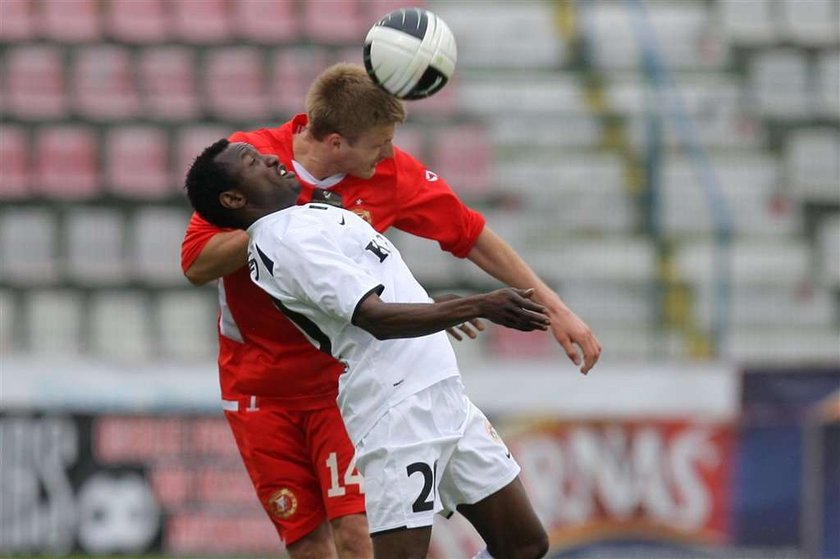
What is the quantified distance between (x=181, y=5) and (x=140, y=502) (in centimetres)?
563

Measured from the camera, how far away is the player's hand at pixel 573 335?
203 inches

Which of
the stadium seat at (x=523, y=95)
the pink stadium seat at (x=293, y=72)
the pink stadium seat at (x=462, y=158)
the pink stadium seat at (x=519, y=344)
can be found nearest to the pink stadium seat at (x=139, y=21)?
the pink stadium seat at (x=293, y=72)

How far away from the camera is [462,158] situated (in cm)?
1276

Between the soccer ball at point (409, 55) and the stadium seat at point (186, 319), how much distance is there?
6.72m

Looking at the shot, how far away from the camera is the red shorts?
5301mm

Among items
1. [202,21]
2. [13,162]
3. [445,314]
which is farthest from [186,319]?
[445,314]

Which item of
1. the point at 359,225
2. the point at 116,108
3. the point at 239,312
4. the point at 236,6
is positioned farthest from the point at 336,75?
the point at 236,6

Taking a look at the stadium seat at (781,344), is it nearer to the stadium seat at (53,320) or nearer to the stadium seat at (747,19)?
the stadium seat at (747,19)

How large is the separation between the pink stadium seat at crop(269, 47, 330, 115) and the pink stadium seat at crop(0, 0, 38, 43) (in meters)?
2.21

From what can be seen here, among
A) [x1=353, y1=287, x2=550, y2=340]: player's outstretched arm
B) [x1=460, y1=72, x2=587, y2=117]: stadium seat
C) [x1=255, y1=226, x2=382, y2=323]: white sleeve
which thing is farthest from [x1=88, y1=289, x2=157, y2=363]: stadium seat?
[x1=353, y1=287, x2=550, y2=340]: player's outstretched arm

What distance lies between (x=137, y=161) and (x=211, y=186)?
312 inches

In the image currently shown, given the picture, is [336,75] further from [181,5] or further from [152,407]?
[181,5]

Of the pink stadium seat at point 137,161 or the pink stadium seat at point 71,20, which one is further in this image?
the pink stadium seat at point 71,20

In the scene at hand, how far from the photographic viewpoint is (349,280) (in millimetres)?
4410
